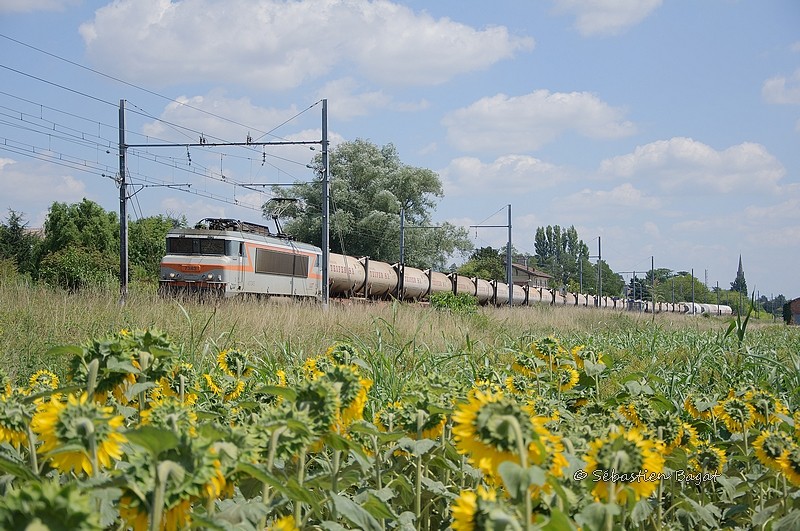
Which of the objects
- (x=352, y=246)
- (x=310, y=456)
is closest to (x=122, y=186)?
(x=310, y=456)

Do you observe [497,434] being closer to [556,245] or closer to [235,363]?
[235,363]

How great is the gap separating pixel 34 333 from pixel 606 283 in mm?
111250

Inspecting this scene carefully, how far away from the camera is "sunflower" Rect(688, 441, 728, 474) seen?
224cm

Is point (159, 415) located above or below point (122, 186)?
below

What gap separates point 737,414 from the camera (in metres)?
2.35

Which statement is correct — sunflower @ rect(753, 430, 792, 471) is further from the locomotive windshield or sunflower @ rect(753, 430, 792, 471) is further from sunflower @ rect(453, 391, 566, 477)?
the locomotive windshield

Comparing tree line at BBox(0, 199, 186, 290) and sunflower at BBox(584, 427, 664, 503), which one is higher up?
tree line at BBox(0, 199, 186, 290)

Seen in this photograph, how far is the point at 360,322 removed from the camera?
10.9 metres

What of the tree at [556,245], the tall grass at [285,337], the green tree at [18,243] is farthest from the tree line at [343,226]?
the tree at [556,245]

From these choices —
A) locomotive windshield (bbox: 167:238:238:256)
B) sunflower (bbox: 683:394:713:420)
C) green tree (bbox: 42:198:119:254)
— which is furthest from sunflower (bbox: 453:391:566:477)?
green tree (bbox: 42:198:119:254)

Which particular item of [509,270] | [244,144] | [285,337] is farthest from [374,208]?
[285,337]

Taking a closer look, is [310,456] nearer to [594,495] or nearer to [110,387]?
[110,387]

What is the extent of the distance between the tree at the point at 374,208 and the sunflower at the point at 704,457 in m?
44.5

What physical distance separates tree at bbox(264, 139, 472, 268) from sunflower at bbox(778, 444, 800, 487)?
45027 mm
